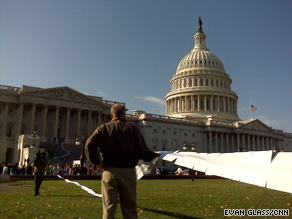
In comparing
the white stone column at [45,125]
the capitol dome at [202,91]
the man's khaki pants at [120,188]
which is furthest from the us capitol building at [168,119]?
the man's khaki pants at [120,188]

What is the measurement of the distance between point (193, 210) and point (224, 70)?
117 metres

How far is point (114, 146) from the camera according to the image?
6.16m

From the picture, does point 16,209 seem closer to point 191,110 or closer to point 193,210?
point 193,210

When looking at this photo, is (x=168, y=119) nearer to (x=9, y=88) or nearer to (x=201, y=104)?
(x=201, y=104)

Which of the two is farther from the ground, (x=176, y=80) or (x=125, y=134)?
(x=176, y=80)

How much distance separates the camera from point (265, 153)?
303 inches

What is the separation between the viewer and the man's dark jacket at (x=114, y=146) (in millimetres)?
6102

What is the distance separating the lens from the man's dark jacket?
6.10 metres

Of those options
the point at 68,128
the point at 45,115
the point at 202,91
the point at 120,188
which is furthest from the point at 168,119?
the point at 120,188

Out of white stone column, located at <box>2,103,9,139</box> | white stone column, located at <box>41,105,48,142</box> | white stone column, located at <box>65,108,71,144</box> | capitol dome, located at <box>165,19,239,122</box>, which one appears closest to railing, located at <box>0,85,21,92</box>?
white stone column, located at <box>2,103,9,139</box>

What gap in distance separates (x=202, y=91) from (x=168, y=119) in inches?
1053

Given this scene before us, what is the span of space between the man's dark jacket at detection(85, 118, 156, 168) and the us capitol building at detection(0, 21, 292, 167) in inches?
1764

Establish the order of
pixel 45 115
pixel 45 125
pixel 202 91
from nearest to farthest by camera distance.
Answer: pixel 45 125 → pixel 45 115 → pixel 202 91

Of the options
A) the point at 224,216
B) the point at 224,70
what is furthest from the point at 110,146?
the point at 224,70
